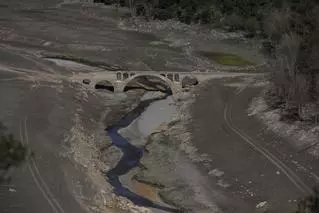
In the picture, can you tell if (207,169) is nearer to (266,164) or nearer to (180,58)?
(266,164)

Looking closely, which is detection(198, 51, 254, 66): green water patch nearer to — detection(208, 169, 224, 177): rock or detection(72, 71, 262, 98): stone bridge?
detection(72, 71, 262, 98): stone bridge

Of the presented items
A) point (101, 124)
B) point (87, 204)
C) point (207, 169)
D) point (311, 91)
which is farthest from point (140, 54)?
point (87, 204)

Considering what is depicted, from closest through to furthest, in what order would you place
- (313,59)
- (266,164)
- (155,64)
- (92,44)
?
(266,164) < (313,59) < (155,64) < (92,44)

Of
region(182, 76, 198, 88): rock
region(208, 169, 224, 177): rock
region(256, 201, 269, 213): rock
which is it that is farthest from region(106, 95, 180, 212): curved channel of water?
region(208, 169, 224, 177): rock

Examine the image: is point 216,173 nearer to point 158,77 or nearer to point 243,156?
point 243,156

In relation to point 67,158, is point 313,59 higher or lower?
higher

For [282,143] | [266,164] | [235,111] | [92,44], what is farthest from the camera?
[92,44]

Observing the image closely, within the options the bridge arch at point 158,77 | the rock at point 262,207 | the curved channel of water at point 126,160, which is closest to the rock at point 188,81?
the bridge arch at point 158,77
